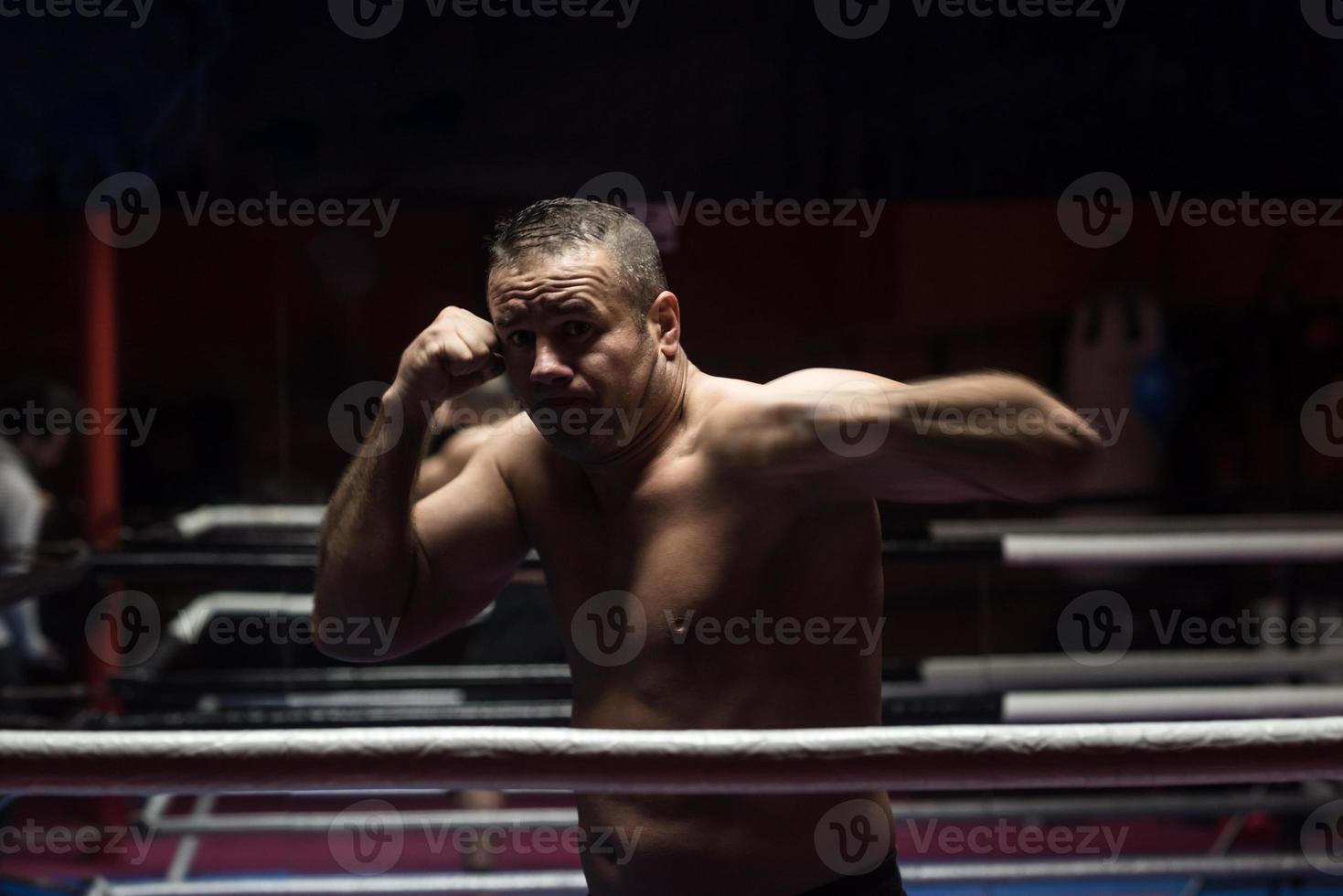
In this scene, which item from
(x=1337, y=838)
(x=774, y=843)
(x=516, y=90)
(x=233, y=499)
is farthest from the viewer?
(x=233, y=499)

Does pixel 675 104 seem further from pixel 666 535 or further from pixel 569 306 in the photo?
pixel 666 535

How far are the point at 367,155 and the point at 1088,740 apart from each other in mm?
1043

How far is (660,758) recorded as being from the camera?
2.75 feet

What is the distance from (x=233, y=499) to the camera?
8.75ft

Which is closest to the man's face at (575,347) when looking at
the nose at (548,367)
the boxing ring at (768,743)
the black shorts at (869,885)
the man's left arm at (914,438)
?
the nose at (548,367)

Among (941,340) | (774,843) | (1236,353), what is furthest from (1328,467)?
(774,843)

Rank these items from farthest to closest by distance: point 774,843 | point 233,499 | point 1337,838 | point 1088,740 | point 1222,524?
1. point 233,499
2. point 1337,838
3. point 1222,524
4. point 774,843
5. point 1088,740

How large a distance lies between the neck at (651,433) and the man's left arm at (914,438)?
0.30 ft

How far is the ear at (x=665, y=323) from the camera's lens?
3.65 ft

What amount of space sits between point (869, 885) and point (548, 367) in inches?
22.8

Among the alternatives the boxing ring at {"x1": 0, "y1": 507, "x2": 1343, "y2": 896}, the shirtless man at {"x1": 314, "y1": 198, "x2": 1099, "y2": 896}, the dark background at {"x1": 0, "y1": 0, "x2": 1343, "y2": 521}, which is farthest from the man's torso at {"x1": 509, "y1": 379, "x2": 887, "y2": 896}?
the dark background at {"x1": 0, "y1": 0, "x2": 1343, "y2": 521}

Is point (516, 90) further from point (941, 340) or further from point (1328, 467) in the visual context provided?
point (1328, 467)

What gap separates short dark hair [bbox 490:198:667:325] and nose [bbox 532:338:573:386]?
90 mm

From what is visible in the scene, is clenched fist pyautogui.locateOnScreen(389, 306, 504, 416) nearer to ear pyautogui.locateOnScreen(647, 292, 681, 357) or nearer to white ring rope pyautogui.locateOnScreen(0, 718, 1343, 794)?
ear pyautogui.locateOnScreen(647, 292, 681, 357)
